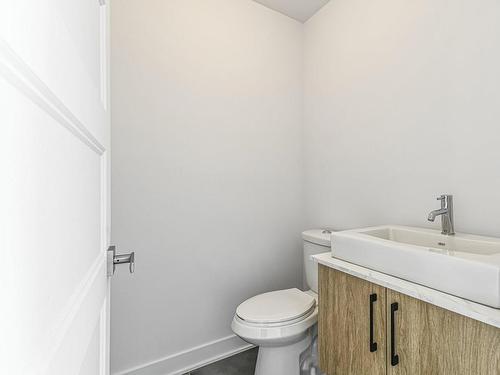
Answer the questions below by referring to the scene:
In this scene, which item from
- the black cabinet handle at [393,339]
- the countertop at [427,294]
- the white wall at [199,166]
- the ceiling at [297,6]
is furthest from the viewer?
the ceiling at [297,6]

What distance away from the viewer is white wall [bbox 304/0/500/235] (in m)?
1.11

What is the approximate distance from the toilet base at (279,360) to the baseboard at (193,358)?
0.35 m

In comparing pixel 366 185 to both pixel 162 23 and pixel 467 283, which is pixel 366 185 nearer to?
pixel 467 283

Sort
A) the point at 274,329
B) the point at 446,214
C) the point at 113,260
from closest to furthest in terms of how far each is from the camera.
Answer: the point at 113,260 < the point at 446,214 < the point at 274,329

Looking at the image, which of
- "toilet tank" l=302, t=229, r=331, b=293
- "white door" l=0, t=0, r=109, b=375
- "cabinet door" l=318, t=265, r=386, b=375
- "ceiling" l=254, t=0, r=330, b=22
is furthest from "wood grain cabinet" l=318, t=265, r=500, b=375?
"ceiling" l=254, t=0, r=330, b=22

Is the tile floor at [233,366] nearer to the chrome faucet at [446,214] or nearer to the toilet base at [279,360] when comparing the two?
the toilet base at [279,360]

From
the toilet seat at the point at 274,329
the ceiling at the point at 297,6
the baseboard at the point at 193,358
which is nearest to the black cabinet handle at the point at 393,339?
the toilet seat at the point at 274,329

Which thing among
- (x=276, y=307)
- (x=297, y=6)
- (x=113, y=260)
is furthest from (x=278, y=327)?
(x=297, y=6)

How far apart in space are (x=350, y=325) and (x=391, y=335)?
17 centimetres

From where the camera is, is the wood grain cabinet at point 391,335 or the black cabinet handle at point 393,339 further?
the black cabinet handle at point 393,339

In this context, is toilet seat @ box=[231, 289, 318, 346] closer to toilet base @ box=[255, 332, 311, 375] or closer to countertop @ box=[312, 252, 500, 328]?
toilet base @ box=[255, 332, 311, 375]

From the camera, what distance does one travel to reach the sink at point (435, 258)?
0.70 meters

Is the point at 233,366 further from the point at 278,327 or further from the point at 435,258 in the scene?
the point at 435,258

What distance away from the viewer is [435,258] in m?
0.80
